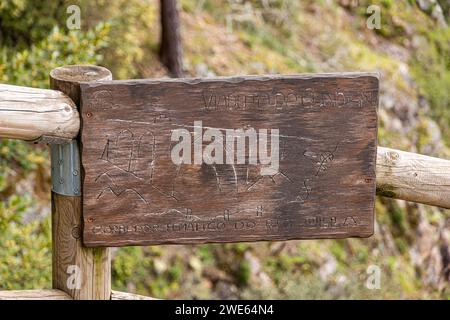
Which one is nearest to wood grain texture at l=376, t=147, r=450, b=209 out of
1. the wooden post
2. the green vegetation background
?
the wooden post

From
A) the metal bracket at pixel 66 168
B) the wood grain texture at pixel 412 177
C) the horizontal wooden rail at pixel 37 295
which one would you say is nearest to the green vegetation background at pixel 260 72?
the horizontal wooden rail at pixel 37 295

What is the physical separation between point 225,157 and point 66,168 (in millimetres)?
529

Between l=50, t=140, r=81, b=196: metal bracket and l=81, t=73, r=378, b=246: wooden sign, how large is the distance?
0.05 metres

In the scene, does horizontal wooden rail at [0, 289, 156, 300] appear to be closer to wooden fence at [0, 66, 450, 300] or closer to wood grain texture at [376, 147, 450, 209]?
wooden fence at [0, 66, 450, 300]

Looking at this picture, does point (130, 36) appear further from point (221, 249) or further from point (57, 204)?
point (57, 204)

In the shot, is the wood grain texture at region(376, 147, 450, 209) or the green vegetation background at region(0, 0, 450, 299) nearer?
the wood grain texture at region(376, 147, 450, 209)

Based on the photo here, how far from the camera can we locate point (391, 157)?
2896 mm

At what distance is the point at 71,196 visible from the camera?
8.79ft

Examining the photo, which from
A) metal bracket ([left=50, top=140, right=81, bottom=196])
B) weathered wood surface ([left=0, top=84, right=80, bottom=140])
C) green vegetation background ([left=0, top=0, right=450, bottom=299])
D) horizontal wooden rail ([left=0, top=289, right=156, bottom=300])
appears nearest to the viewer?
weathered wood surface ([left=0, top=84, right=80, bottom=140])

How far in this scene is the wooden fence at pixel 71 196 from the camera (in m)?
2.56

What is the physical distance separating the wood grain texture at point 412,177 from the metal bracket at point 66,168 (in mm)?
1061

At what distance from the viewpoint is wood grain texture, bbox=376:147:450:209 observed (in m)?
2.89

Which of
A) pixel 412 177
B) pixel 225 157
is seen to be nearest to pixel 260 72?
pixel 412 177

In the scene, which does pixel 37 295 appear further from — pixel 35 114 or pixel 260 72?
pixel 260 72
